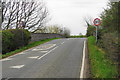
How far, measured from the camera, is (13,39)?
74.2 feet

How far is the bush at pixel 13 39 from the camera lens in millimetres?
20969

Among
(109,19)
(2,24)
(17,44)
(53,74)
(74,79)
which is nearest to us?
(74,79)

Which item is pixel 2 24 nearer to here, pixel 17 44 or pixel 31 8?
pixel 31 8

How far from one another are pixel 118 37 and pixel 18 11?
126 ft

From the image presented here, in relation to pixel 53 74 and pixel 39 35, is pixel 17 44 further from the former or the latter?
pixel 53 74

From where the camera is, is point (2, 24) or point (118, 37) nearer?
point (118, 37)

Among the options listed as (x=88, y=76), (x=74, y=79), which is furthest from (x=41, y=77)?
(x=88, y=76)

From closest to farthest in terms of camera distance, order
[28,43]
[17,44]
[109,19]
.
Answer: [109,19] → [17,44] → [28,43]

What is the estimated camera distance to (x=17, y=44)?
77.9 feet

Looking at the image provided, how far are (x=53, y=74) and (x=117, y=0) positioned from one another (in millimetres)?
4901

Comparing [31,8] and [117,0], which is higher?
[31,8]

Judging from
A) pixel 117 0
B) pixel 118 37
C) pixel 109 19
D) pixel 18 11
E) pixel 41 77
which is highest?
pixel 18 11

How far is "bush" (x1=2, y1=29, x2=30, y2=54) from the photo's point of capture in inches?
826

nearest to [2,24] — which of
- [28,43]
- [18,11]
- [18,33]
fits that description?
[18,11]
